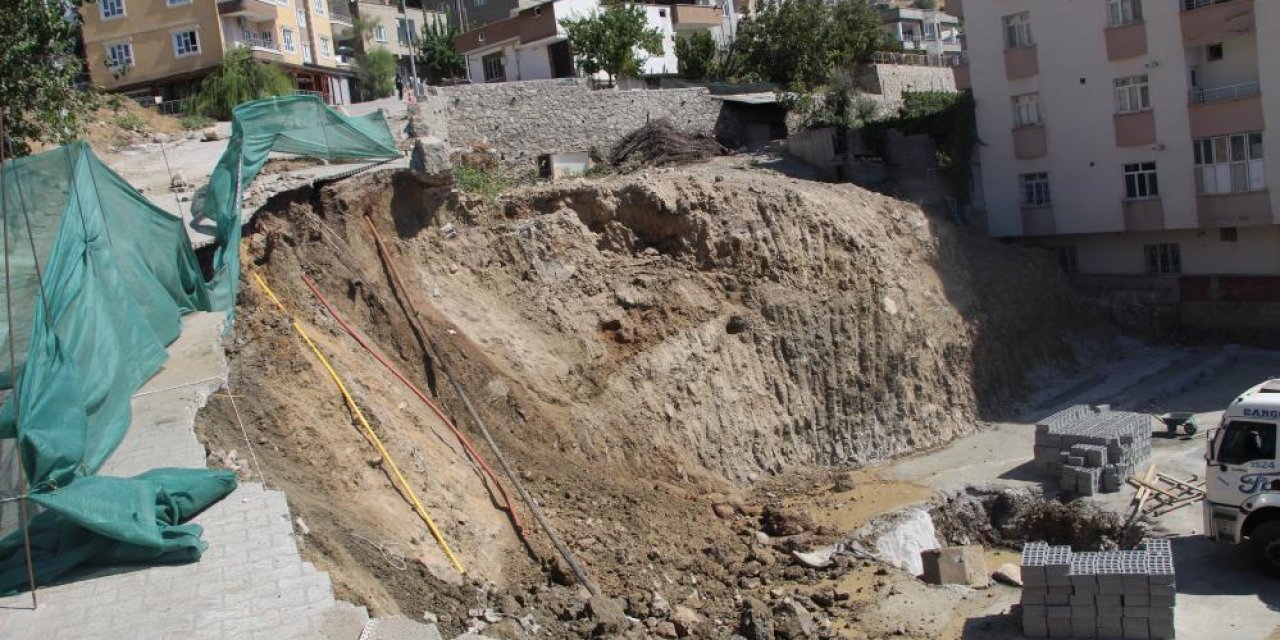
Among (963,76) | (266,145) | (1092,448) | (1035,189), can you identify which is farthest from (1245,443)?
(963,76)

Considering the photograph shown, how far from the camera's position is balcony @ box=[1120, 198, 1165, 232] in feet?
86.8

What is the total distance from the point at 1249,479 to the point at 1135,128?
14525 millimetres

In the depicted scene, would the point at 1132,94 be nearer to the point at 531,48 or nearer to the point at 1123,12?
the point at 1123,12

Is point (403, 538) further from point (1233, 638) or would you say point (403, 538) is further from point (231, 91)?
point (231, 91)

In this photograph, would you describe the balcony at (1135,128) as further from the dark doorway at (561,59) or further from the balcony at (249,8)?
the balcony at (249,8)

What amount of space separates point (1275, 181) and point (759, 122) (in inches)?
508

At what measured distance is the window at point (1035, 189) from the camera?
2830 cm

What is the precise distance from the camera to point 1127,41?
84.8 ft

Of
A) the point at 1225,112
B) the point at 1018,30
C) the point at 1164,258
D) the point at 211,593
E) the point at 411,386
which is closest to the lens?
the point at 211,593

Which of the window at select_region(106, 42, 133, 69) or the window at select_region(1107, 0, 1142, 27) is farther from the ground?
the window at select_region(106, 42, 133, 69)

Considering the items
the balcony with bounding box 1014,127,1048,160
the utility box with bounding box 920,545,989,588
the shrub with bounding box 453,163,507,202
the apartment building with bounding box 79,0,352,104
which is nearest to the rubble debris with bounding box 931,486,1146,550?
the utility box with bounding box 920,545,989,588

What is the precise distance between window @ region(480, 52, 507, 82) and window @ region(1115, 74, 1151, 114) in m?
18.3

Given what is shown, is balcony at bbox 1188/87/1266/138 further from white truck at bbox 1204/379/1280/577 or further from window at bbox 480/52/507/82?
window at bbox 480/52/507/82

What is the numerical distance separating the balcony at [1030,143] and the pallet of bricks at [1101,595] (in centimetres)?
1638
